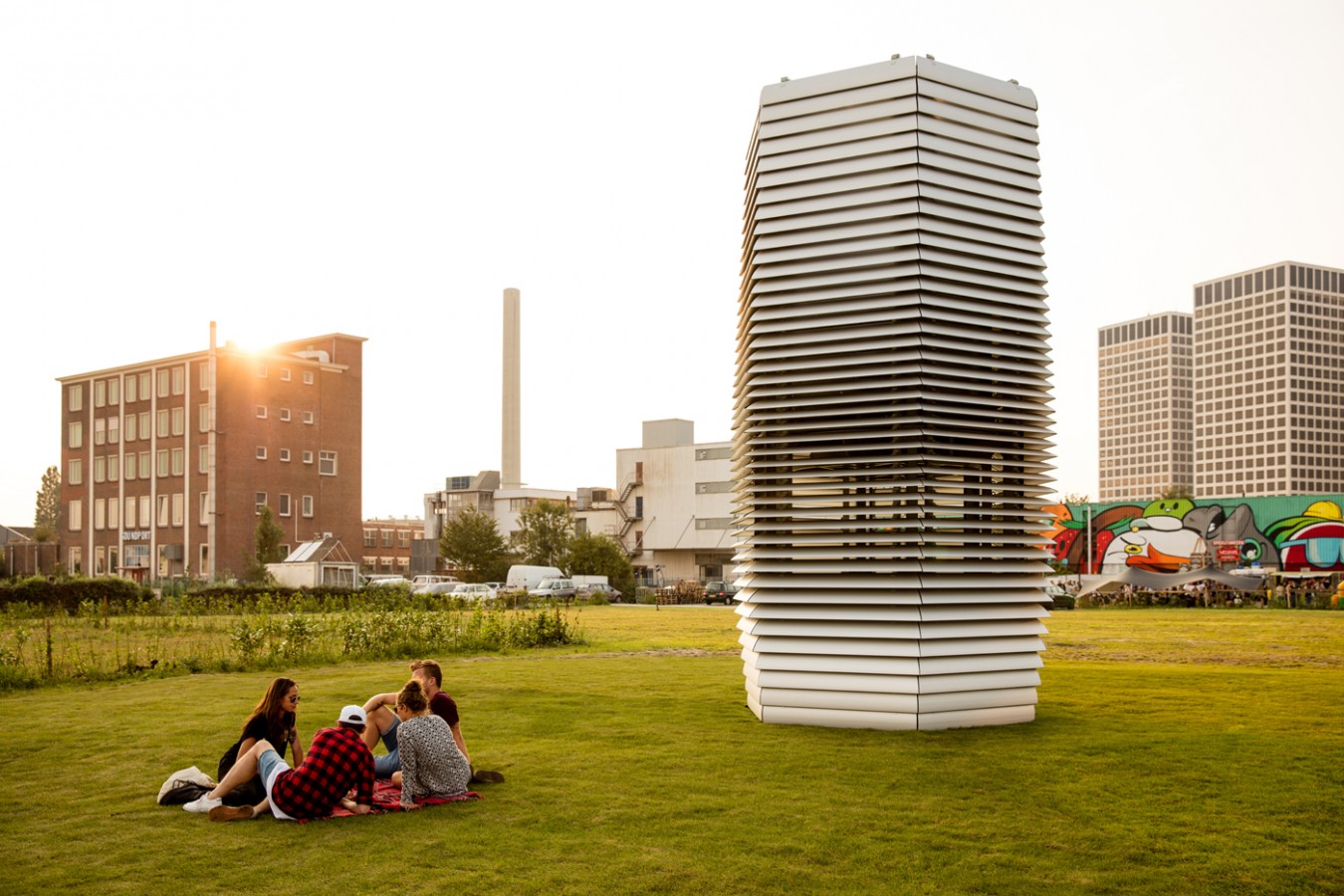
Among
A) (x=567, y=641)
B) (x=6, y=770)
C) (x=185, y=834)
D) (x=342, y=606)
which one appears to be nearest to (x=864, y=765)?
(x=185, y=834)

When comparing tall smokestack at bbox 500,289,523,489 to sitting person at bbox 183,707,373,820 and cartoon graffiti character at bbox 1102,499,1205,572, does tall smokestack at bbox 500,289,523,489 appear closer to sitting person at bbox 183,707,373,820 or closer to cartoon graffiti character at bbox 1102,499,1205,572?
cartoon graffiti character at bbox 1102,499,1205,572

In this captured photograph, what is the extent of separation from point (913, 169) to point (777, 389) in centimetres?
283

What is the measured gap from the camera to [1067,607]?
48.5 m

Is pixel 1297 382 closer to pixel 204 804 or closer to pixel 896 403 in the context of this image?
pixel 896 403

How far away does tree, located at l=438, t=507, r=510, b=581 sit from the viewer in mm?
75625

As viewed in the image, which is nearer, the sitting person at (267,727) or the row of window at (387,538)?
the sitting person at (267,727)

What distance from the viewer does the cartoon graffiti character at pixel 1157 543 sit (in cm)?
6250

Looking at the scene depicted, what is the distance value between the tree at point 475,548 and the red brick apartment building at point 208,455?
662 cm

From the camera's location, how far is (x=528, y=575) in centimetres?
5988

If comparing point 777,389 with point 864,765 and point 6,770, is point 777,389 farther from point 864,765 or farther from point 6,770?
point 6,770

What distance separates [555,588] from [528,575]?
3669 millimetres

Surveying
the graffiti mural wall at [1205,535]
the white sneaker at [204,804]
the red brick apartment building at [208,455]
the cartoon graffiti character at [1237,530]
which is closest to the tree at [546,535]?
the red brick apartment building at [208,455]

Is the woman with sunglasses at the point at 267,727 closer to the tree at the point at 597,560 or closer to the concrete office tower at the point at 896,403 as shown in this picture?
the concrete office tower at the point at 896,403

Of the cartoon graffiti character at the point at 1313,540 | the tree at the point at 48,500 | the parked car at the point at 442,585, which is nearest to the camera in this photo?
the parked car at the point at 442,585
